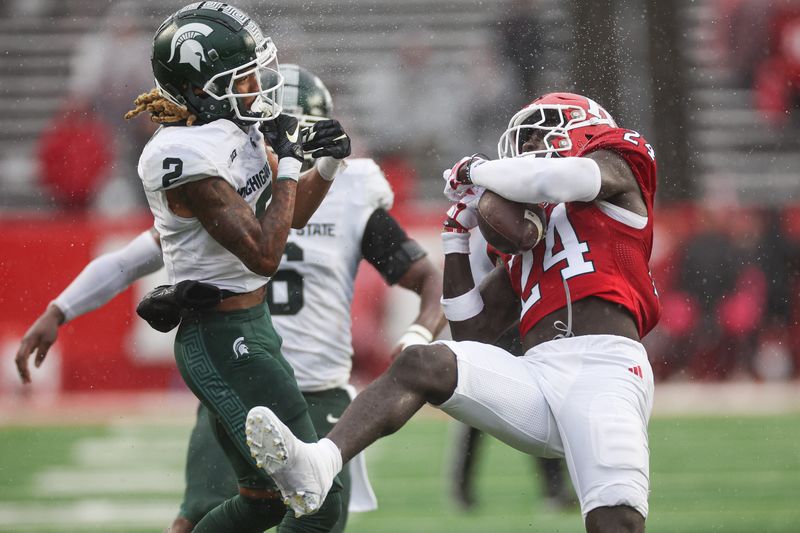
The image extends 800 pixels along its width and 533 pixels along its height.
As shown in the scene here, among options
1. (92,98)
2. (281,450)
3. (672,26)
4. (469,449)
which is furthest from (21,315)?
(281,450)

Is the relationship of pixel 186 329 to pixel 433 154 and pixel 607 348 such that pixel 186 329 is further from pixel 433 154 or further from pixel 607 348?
pixel 433 154

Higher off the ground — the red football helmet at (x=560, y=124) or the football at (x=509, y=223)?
the red football helmet at (x=560, y=124)

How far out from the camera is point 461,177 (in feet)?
11.8

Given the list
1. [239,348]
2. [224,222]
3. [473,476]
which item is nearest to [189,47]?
[224,222]

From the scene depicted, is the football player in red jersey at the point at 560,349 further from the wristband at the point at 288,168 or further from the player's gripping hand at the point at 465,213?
the wristband at the point at 288,168

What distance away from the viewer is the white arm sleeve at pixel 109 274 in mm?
4172

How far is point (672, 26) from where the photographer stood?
9.88 meters

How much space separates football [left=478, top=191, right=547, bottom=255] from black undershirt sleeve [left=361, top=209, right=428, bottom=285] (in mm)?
816

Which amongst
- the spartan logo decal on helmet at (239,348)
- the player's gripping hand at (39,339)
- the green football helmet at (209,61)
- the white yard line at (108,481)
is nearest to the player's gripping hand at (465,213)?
the green football helmet at (209,61)

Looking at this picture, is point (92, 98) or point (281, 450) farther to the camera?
point (92, 98)

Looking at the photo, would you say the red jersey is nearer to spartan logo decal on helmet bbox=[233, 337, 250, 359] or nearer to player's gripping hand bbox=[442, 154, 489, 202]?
player's gripping hand bbox=[442, 154, 489, 202]

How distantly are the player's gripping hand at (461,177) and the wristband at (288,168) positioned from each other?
1.46 ft

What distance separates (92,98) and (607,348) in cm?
758

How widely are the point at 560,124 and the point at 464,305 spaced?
0.62 meters
